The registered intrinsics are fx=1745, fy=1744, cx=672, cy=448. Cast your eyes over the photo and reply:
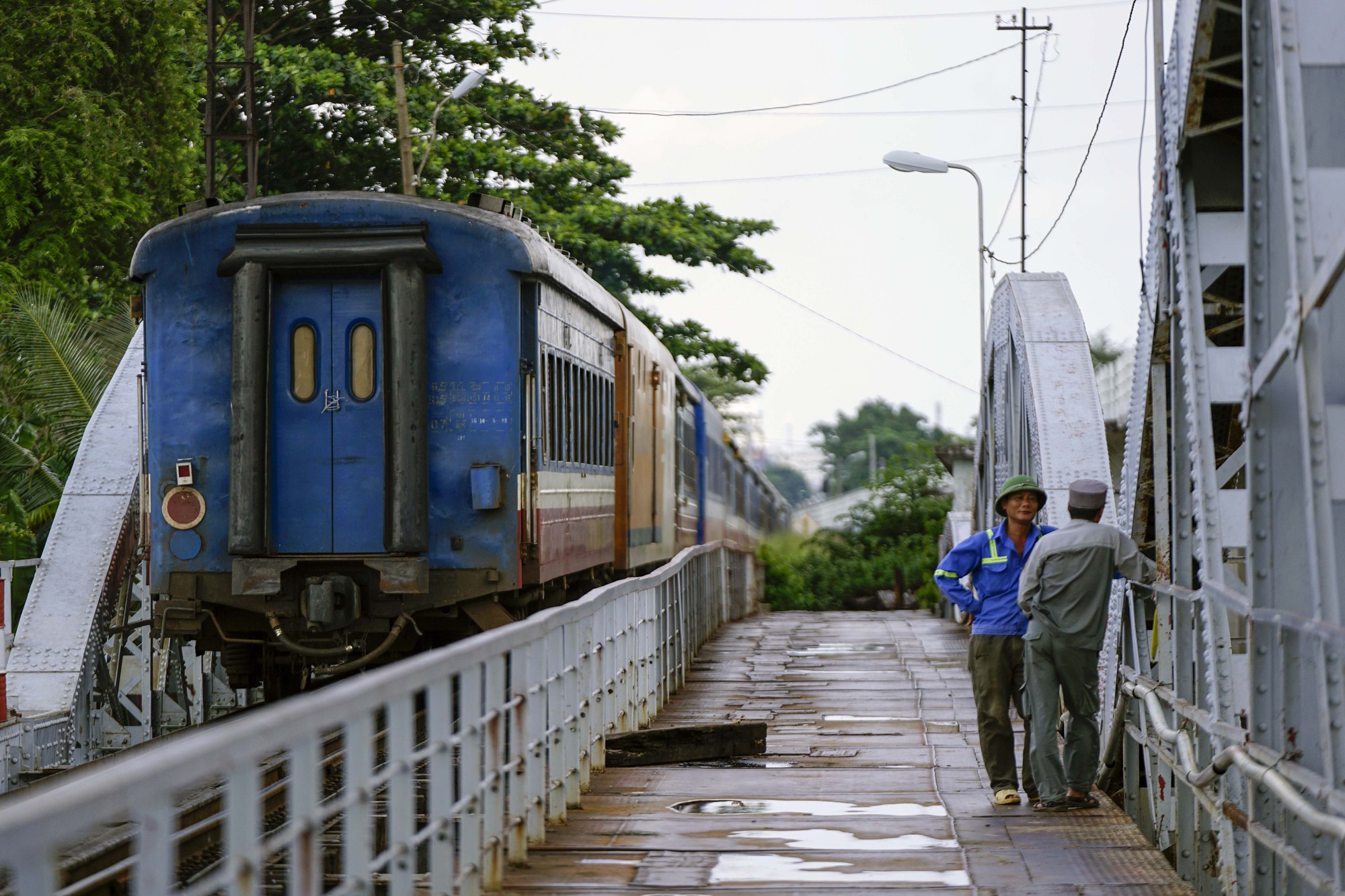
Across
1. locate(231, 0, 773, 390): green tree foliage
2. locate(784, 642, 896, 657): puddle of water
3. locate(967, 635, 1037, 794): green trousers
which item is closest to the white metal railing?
locate(967, 635, 1037, 794): green trousers

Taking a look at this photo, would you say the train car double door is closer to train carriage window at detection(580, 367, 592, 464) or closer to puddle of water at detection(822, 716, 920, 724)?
train carriage window at detection(580, 367, 592, 464)

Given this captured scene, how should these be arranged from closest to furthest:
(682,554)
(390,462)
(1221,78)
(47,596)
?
1. (1221,78)
2. (390,462)
3. (47,596)
4. (682,554)

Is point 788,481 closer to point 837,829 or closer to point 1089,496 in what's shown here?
point 1089,496

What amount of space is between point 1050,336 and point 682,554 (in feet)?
12.2

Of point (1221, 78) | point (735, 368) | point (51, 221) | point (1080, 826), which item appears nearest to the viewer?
point (1221, 78)

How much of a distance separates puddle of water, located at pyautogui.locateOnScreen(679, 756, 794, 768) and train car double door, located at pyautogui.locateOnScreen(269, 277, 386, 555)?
2446mm

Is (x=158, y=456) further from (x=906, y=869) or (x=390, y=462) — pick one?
(x=906, y=869)

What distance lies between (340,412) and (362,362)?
340mm

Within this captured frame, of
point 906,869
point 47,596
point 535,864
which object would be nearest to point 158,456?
point 47,596

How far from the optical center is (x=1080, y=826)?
25.5 ft

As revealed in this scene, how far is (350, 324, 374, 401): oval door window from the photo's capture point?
35.2 feet

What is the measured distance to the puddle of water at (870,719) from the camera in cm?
1245

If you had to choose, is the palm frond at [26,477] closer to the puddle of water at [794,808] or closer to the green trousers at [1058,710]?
the puddle of water at [794,808]

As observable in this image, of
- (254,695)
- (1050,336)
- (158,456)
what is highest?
(1050,336)
